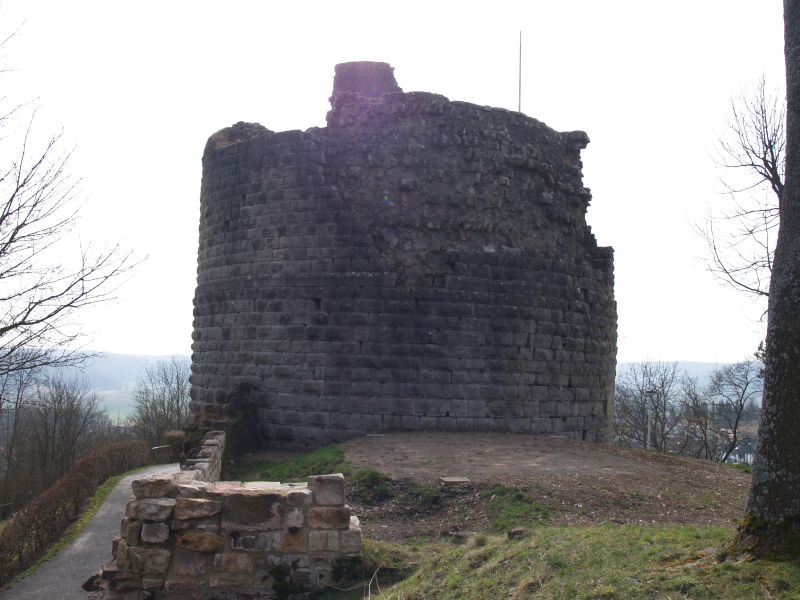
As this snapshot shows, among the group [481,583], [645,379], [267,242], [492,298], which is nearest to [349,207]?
[267,242]

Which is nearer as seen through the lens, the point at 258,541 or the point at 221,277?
the point at 258,541

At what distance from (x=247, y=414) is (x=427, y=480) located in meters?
5.67

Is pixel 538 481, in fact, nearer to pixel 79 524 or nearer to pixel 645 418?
pixel 79 524

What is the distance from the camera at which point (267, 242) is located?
1547 cm

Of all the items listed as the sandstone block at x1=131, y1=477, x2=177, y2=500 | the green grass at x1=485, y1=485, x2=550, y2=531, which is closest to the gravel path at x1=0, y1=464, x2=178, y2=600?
the sandstone block at x1=131, y1=477, x2=177, y2=500

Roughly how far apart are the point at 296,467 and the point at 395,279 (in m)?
4.30

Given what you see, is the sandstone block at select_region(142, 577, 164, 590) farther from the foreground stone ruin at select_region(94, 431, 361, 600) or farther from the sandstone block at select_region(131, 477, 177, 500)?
the sandstone block at select_region(131, 477, 177, 500)

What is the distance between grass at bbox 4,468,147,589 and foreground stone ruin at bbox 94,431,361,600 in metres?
4.35

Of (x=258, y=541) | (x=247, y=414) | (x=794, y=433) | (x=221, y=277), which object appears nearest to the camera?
(x=794, y=433)

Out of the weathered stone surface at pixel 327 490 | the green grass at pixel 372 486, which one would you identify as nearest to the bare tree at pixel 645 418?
the green grass at pixel 372 486

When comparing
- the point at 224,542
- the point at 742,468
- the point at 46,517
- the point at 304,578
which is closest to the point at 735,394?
the point at 742,468

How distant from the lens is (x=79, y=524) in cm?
1255

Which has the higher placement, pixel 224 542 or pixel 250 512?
pixel 250 512

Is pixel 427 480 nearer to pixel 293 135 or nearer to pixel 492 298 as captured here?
pixel 492 298
